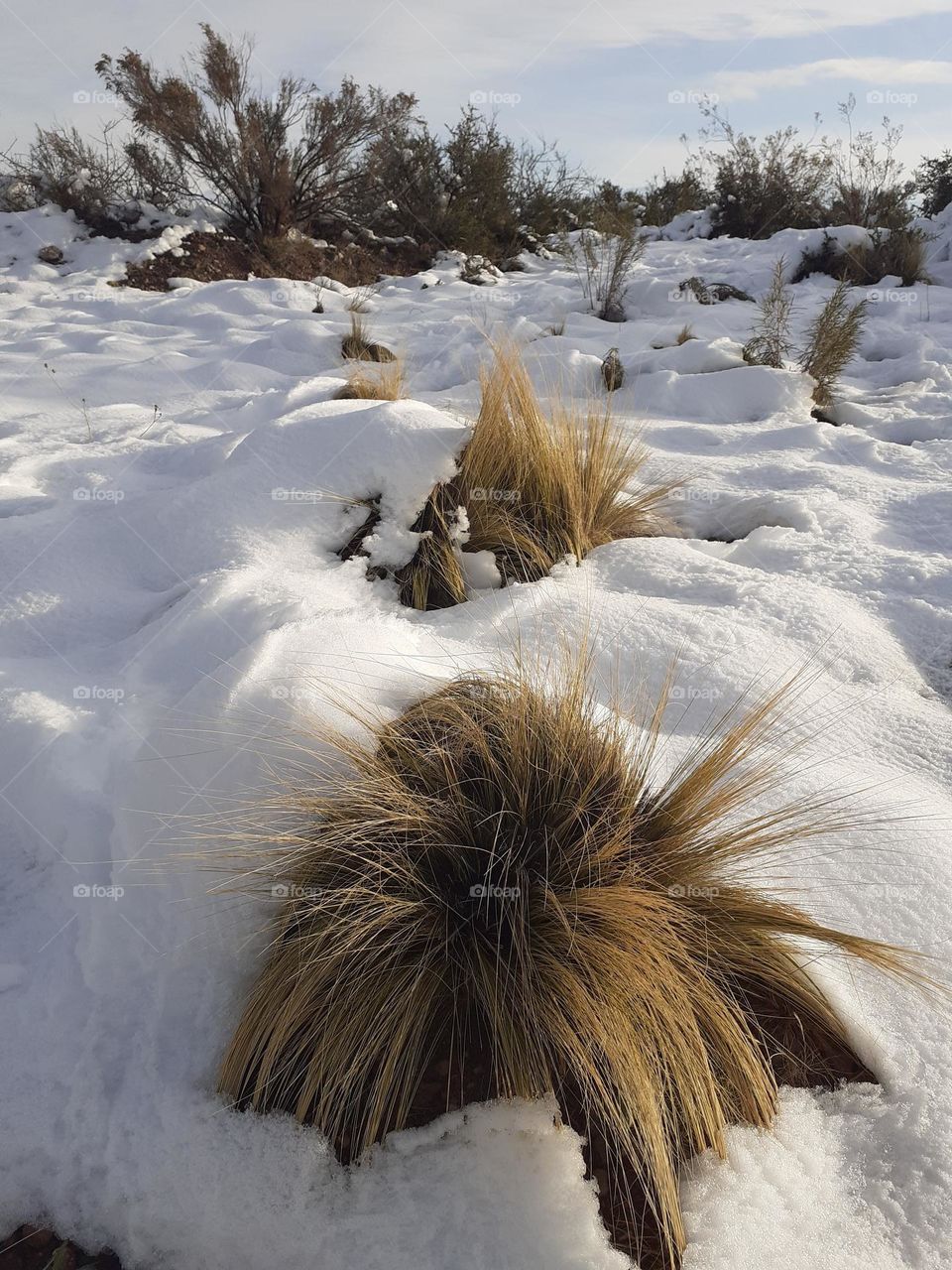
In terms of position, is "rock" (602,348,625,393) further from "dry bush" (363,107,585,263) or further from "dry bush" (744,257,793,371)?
"dry bush" (363,107,585,263)

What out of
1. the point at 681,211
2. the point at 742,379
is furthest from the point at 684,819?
the point at 681,211

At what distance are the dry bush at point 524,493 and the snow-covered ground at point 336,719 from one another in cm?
12

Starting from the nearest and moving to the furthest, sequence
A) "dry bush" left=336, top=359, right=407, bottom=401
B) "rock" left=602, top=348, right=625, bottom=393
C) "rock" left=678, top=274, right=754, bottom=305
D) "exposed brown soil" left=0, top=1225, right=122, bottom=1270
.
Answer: "exposed brown soil" left=0, top=1225, right=122, bottom=1270
"dry bush" left=336, top=359, right=407, bottom=401
"rock" left=602, top=348, right=625, bottom=393
"rock" left=678, top=274, right=754, bottom=305

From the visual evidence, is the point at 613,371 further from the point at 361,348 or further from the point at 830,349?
the point at 361,348

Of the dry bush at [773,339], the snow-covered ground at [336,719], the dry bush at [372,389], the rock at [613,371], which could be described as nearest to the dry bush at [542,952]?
the snow-covered ground at [336,719]

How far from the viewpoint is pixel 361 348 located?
18.0 feet

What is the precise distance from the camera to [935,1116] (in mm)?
1177

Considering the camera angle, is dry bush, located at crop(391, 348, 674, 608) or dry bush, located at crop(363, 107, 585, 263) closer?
dry bush, located at crop(391, 348, 674, 608)

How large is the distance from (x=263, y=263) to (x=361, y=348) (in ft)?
10.4

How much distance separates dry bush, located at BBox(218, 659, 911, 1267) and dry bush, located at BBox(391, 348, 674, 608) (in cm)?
124

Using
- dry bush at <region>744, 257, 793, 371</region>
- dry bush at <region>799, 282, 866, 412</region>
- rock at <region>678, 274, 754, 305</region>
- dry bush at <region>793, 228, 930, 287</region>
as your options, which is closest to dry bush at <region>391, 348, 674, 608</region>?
dry bush at <region>799, 282, 866, 412</region>

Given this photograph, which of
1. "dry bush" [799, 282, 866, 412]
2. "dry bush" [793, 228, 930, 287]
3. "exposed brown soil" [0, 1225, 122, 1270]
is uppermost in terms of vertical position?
"dry bush" [793, 228, 930, 287]

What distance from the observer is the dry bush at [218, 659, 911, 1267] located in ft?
3.87

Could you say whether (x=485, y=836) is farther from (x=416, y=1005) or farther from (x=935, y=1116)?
(x=935, y=1116)
